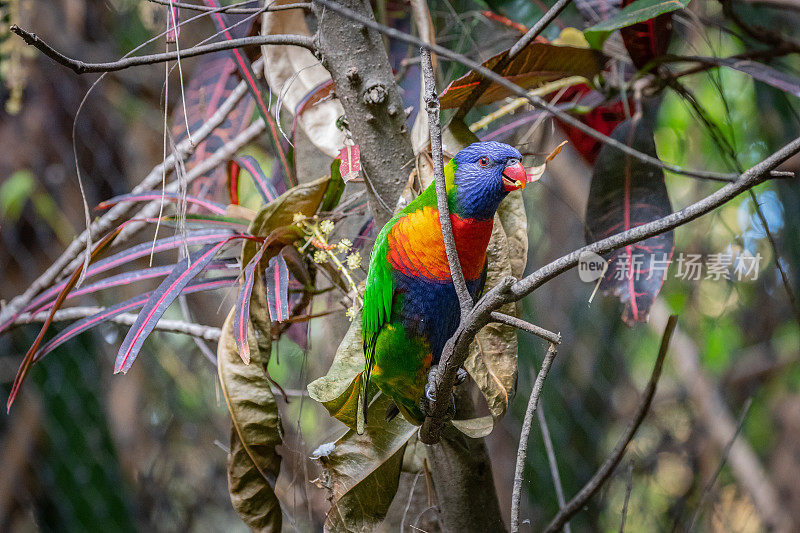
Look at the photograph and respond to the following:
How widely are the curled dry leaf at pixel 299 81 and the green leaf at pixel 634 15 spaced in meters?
0.45

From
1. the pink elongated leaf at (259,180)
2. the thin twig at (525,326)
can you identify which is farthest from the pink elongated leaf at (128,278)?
the thin twig at (525,326)

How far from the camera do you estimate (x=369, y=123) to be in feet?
2.65

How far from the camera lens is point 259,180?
1126 mm

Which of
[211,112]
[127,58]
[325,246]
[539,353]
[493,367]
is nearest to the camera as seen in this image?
[127,58]

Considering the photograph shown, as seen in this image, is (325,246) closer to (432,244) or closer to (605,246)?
(432,244)

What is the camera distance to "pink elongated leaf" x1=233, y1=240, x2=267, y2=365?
0.78 m

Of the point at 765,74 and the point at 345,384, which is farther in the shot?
the point at 765,74

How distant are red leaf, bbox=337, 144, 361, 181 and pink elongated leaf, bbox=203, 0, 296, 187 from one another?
26 centimetres

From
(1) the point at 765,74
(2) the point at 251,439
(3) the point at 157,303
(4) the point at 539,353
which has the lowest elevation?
(4) the point at 539,353

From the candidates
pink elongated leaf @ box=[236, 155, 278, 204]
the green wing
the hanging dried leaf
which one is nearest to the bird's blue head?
the green wing

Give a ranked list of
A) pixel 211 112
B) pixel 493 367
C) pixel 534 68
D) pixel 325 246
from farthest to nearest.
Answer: pixel 211 112
pixel 534 68
pixel 325 246
pixel 493 367

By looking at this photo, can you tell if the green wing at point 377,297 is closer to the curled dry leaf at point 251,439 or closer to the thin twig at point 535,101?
the curled dry leaf at point 251,439

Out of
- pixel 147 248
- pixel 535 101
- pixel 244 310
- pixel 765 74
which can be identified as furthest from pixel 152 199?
pixel 765 74

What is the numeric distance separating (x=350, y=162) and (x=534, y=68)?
1.25 feet
